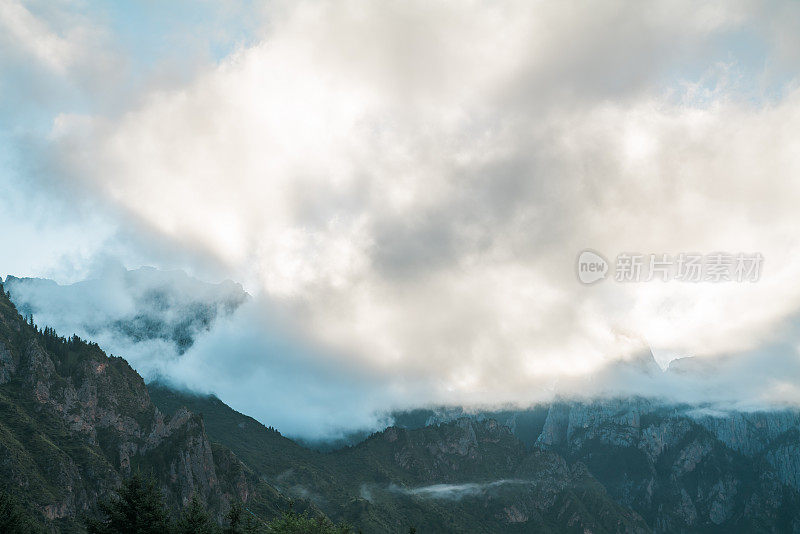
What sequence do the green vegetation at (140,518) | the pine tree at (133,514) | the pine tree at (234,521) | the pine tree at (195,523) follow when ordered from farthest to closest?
the pine tree at (234,521), the pine tree at (195,523), the green vegetation at (140,518), the pine tree at (133,514)

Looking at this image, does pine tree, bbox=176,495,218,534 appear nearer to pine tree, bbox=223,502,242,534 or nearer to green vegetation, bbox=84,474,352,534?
green vegetation, bbox=84,474,352,534

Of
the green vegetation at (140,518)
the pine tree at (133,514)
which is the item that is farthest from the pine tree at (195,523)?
the pine tree at (133,514)

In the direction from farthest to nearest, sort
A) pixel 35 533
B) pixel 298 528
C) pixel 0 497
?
pixel 35 533 < pixel 298 528 < pixel 0 497

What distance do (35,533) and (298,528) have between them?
9595 cm

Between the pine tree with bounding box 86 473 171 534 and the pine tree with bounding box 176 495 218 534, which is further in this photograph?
the pine tree with bounding box 176 495 218 534

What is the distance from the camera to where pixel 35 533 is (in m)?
171

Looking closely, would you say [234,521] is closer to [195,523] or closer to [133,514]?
[195,523]

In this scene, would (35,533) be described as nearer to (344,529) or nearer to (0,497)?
(0,497)

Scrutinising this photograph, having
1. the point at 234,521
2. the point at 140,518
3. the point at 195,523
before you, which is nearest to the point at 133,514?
the point at 140,518

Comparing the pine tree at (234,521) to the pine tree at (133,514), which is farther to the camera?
the pine tree at (234,521)

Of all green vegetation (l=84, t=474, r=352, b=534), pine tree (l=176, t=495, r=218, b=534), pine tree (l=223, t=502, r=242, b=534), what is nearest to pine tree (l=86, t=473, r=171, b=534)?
green vegetation (l=84, t=474, r=352, b=534)

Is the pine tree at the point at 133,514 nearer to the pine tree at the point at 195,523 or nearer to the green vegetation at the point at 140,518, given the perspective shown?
the green vegetation at the point at 140,518

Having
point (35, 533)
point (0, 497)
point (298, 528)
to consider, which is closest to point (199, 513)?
point (298, 528)

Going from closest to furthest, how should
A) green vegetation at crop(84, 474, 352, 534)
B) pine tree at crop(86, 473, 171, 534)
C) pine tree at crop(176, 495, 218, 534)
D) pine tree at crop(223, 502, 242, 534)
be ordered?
pine tree at crop(86, 473, 171, 534) < green vegetation at crop(84, 474, 352, 534) < pine tree at crop(176, 495, 218, 534) < pine tree at crop(223, 502, 242, 534)
